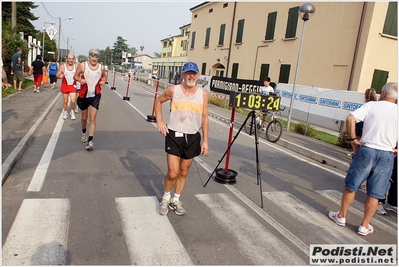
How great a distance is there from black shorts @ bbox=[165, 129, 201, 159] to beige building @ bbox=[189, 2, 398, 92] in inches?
542

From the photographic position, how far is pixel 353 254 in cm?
358

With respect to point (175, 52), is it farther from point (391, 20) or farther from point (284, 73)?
point (391, 20)

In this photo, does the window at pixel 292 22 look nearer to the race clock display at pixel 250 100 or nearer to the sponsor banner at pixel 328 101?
the sponsor banner at pixel 328 101

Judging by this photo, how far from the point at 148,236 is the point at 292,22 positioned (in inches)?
740

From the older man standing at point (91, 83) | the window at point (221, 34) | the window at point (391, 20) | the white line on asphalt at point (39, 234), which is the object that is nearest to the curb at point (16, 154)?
the white line on asphalt at point (39, 234)


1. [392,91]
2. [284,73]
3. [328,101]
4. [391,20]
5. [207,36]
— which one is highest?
[207,36]

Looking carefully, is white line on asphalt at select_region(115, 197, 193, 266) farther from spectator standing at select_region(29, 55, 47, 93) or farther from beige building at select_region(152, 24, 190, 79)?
beige building at select_region(152, 24, 190, 79)

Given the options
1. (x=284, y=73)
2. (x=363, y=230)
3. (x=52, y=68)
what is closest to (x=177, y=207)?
(x=363, y=230)

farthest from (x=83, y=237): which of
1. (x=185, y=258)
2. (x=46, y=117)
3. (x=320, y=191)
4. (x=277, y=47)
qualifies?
(x=277, y=47)

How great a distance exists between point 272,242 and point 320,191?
8.14 ft

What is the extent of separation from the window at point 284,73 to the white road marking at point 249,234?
16385mm

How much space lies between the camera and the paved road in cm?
316

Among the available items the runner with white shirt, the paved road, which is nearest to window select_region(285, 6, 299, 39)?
the runner with white shirt

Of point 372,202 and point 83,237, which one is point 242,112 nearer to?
point 372,202
